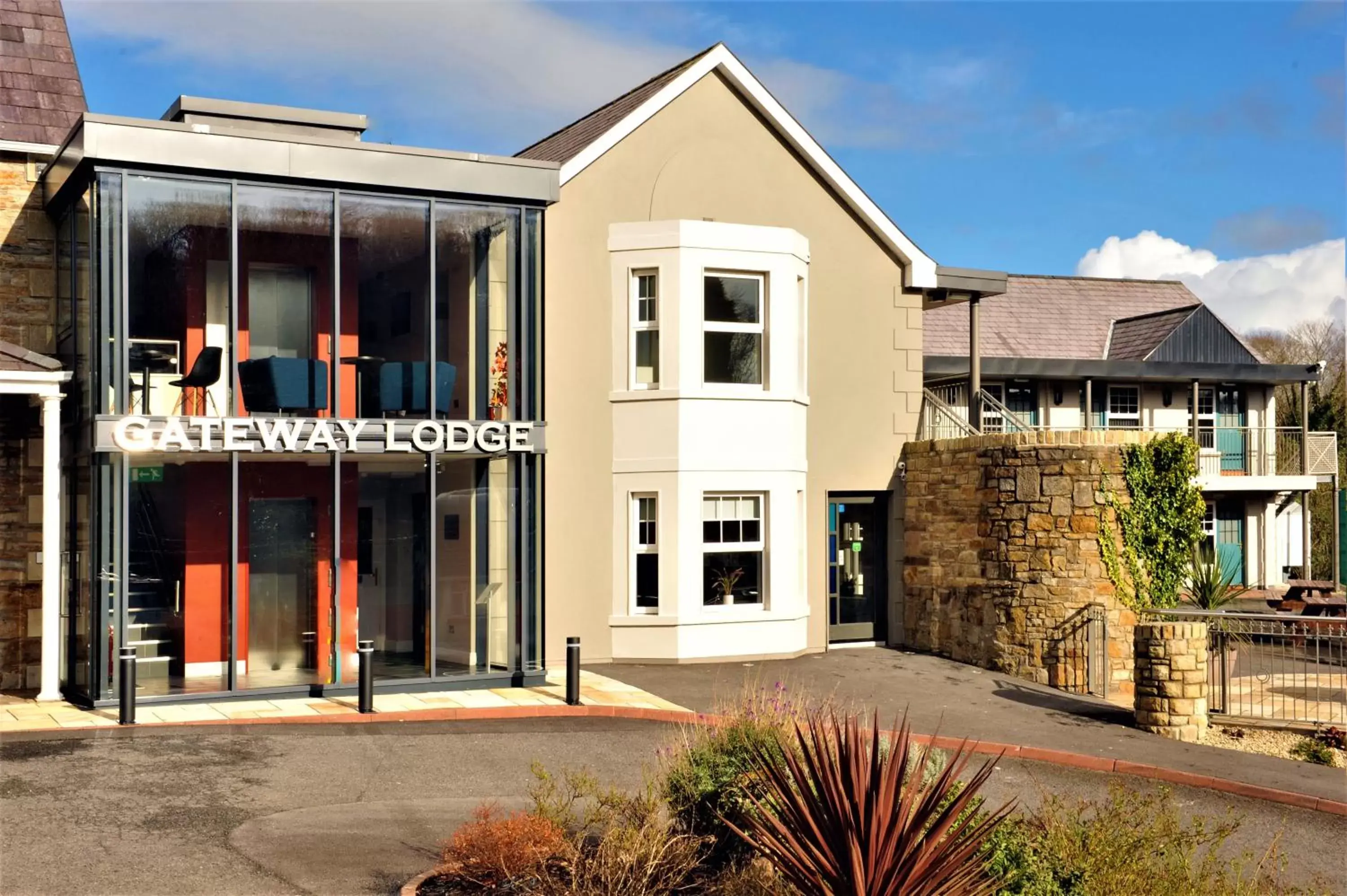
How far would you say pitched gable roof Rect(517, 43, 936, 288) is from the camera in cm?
1878

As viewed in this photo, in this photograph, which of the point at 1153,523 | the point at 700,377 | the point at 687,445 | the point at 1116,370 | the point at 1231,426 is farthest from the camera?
the point at 1231,426

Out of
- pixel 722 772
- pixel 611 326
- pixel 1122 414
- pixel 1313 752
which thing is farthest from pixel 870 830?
pixel 1122 414

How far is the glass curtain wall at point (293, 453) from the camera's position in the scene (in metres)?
14.2

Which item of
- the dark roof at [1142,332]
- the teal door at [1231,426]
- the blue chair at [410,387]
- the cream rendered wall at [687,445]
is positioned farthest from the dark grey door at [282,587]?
the teal door at [1231,426]

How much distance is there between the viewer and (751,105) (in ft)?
65.5

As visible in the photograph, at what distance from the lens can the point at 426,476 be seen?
15.8m

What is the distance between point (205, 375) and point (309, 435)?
138 centimetres

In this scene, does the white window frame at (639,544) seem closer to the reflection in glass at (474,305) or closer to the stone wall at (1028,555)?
the reflection in glass at (474,305)

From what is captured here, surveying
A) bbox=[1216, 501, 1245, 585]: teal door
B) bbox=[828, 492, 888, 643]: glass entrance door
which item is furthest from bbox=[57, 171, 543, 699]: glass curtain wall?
bbox=[1216, 501, 1245, 585]: teal door

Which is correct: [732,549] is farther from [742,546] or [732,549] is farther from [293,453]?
[293,453]

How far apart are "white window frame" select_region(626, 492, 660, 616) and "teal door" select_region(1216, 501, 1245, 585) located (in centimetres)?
1990

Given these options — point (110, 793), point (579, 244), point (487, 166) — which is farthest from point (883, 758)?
point (579, 244)

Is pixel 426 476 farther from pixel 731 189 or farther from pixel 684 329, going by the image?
pixel 731 189

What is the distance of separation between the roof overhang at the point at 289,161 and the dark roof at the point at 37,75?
0.86 metres
